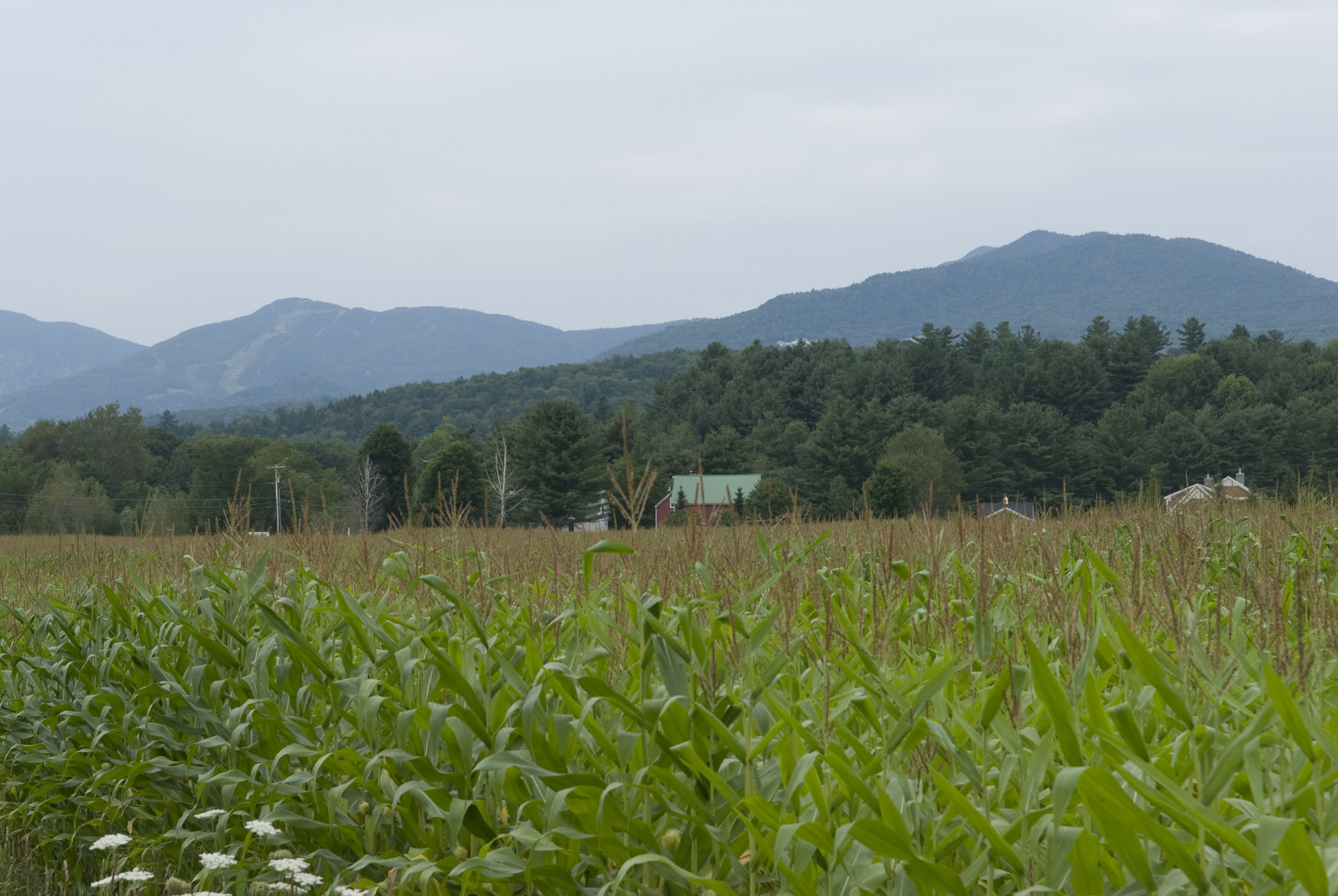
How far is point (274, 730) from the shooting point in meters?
3.81

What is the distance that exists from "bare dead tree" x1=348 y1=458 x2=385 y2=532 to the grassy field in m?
46.9

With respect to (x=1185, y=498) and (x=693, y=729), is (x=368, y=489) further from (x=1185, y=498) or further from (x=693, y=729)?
(x=693, y=729)

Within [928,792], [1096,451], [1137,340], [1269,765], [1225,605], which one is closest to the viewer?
[1269,765]

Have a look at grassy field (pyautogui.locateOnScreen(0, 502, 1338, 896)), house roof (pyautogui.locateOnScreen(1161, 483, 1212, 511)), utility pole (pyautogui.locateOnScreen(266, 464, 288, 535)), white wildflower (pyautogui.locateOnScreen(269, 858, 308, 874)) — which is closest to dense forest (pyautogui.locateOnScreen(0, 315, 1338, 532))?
utility pole (pyautogui.locateOnScreen(266, 464, 288, 535))

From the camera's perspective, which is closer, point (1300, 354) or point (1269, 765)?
point (1269, 765)

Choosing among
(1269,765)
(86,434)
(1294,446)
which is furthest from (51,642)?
(86,434)

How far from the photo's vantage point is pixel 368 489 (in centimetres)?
5256

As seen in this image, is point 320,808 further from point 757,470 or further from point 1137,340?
point 1137,340

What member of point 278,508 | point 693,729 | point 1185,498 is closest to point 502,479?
point 278,508

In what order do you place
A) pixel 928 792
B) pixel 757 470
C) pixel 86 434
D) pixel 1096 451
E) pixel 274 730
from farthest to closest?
pixel 86 434
pixel 757 470
pixel 1096 451
pixel 274 730
pixel 928 792

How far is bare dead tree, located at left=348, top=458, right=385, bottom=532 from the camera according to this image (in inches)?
2062

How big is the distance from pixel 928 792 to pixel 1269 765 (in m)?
0.73

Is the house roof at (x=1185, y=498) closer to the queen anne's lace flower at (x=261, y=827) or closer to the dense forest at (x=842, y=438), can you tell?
the queen anne's lace flower at (x=261, y=827)

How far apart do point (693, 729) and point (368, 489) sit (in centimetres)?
5281
